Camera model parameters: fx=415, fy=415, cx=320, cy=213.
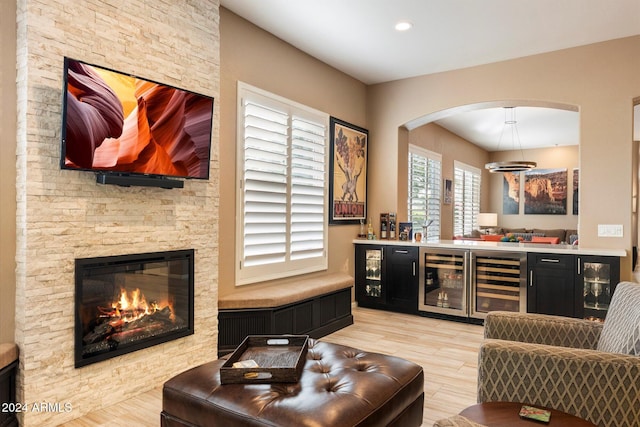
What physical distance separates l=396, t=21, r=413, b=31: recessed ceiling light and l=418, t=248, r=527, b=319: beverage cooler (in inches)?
104

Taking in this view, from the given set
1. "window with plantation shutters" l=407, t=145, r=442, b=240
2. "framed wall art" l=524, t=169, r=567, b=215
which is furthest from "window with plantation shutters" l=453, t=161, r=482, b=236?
"framed wall art" l=524, t=169, r=567, b=215

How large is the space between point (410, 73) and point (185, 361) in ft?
14.7

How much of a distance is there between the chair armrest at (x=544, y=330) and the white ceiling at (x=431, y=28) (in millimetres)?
2765

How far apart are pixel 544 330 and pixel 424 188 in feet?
18.0

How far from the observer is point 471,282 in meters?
5.07

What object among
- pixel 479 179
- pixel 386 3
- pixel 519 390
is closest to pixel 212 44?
pixel 386 3

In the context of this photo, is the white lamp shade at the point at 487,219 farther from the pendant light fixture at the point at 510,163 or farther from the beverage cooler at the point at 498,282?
→ the beverage cooler at the point at 498,282

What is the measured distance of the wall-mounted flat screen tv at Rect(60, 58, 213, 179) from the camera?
2500 mm

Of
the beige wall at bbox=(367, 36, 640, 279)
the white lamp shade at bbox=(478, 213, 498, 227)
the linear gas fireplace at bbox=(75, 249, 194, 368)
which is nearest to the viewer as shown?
the linear gas fireplace at bbox=(75, 249, 194, 368)

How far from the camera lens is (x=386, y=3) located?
147 inches

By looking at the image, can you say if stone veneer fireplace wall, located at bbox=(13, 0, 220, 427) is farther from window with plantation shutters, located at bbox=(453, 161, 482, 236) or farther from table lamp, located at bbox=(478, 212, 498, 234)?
table lamp, located at bbox=(478, 212, 498, 234)

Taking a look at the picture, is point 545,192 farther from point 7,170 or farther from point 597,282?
point 7,170

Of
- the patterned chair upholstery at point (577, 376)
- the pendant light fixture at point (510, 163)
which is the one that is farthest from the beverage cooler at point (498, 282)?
the pendant light fixture at point (510, 163)

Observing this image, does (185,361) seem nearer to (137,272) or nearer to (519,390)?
(137,272)
